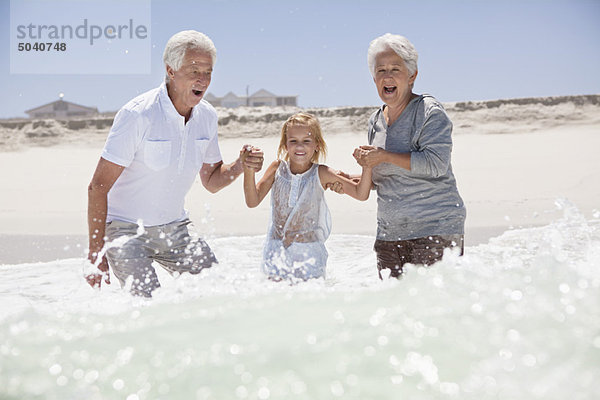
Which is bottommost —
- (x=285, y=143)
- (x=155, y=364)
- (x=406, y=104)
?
(x=155, y=364)

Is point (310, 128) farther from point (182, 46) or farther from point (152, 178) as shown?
point (152, 178)

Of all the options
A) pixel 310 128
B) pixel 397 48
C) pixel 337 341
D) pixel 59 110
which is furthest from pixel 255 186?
pixel 59 110

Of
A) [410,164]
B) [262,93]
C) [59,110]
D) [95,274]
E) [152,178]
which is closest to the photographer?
[410,164]

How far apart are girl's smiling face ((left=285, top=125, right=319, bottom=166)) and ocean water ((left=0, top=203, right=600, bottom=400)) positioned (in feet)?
3.35

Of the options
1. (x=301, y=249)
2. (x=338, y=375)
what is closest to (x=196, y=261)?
(x=301, y=249)

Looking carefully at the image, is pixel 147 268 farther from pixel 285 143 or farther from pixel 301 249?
pixel 285 143

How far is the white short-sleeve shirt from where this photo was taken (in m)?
3.44

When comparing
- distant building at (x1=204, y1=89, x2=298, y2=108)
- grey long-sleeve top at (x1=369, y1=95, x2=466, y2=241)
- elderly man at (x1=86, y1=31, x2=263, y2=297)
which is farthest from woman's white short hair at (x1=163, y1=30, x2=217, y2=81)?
distant building at (x1=204, y1=89, x2=298, y2=108)

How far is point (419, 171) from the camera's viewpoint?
11.0 ft

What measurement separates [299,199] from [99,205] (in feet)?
4.07

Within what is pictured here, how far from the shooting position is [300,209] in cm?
383

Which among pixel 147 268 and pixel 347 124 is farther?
pixel 347 124

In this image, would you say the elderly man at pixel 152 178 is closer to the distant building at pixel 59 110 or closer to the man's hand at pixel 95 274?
the man's hand at pixel 95 274

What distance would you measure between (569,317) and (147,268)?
7.64 ft
